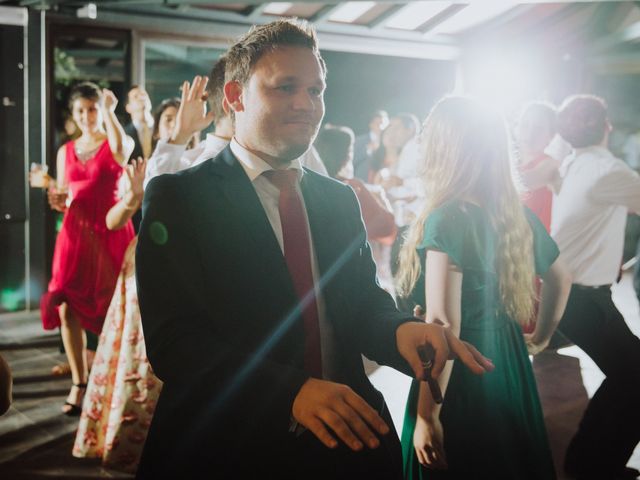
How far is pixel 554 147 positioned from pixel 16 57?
179 inches

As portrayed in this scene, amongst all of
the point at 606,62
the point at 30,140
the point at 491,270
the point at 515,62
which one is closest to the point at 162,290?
the point at 491,270

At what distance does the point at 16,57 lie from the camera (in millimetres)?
5551

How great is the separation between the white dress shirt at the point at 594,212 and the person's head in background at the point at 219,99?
1.58m

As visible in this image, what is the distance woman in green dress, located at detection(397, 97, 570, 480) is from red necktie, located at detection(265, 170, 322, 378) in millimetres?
688

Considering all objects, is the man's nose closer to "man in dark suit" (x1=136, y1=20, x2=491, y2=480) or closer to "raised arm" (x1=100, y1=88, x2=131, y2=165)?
"man in dark suit" (x1=136, y1=20, x2=491, y2=480)

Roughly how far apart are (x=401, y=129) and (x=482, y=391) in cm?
472

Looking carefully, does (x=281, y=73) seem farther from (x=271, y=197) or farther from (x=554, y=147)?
(x=554, y=147)

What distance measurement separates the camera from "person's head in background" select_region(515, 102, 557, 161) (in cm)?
365

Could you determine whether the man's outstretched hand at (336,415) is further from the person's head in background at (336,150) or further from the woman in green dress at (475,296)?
the person's head in background at (336,150)

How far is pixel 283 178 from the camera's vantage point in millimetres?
1276

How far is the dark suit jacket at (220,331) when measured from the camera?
1037 mm

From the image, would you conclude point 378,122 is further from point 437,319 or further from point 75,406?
point 437,319

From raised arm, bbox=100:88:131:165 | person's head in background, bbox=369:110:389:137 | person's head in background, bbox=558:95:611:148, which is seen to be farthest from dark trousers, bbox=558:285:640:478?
person's head in background, bbox=369:110:389:137

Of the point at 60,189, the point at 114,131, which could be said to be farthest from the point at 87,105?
the point at 60,189
